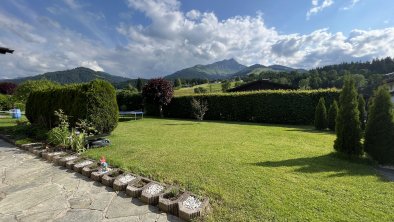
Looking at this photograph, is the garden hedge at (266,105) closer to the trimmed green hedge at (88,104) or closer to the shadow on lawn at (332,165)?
the shadow on lawn at (332,165)

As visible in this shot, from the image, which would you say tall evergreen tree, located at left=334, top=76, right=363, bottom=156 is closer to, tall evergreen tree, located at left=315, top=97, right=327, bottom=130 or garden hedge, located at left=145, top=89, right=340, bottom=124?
tall evergreen tree, located at left=315, top=97, right=327, bottom=130

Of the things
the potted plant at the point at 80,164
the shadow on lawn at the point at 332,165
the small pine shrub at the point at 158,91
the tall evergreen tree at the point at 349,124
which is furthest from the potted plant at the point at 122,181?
the small pine shrub at the point at 158,91

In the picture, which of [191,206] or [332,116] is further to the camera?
[332,116]

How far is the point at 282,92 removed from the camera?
52.5ft

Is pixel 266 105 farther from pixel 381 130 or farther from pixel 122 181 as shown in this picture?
pixel 122 181

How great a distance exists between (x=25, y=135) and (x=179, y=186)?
325 inches

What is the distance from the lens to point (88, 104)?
7867 mm

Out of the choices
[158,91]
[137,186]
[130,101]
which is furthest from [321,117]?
[130,101]

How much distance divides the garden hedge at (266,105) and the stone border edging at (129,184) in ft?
44.3

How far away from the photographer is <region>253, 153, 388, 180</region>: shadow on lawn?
15.6ft

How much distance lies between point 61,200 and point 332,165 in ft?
17.9

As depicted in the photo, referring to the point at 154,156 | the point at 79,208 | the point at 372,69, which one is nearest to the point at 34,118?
the point at 154,156

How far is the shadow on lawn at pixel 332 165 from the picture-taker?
4.77 m

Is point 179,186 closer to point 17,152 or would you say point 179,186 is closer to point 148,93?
point 17,152
